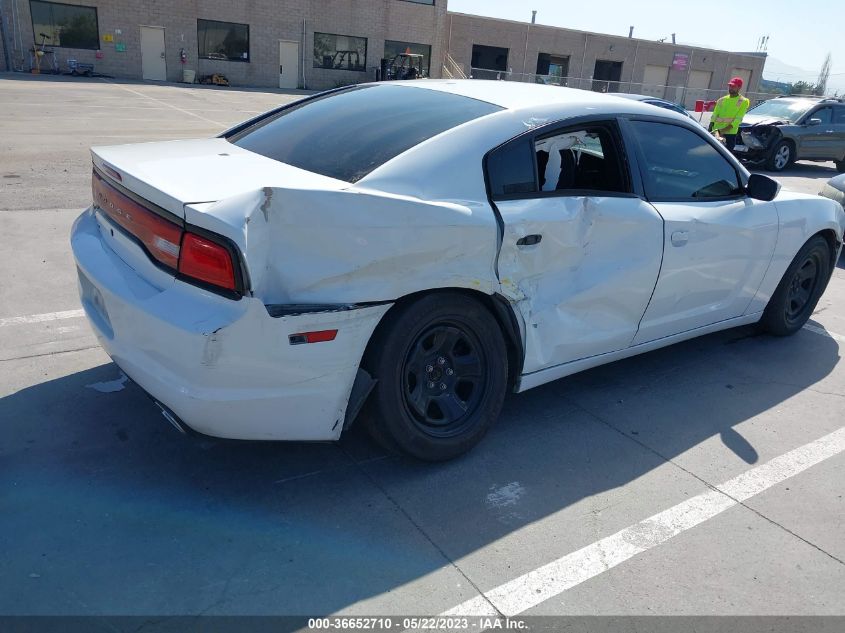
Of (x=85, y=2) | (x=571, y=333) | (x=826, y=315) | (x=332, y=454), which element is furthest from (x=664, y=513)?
(x=85, y=2)

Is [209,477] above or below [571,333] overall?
below

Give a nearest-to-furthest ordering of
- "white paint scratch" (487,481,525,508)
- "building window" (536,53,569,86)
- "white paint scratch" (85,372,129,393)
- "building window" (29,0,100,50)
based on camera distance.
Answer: "white paint scratch" (487,481,525,508) → "white paint scratch" (85,372,129,393) → "building window" (29,0,100,50) → "building window" (536,53,569,86)

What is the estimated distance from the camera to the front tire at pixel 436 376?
298cm

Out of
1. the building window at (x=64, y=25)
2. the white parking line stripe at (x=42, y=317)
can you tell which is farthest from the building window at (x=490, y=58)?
the white parking line stripe at (x=42, y=317)

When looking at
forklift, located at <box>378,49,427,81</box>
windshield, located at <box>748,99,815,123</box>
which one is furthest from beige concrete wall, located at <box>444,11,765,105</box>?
windshield, located at <box>748,99,815,123</box>

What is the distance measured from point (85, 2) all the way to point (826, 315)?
32.4 metres

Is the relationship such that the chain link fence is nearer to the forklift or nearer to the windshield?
the forklift

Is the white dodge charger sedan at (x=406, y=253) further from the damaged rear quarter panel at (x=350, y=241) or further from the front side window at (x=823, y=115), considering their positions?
the front side window at (x=823, y=115)

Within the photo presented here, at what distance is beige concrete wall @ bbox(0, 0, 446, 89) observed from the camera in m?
30.5

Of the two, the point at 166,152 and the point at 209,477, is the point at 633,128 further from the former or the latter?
the point at 209,477

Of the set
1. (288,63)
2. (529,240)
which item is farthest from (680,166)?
(288,63)

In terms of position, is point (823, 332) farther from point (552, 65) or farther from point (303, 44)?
point (552, 65)

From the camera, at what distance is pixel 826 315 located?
6199mm

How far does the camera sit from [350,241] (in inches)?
108
